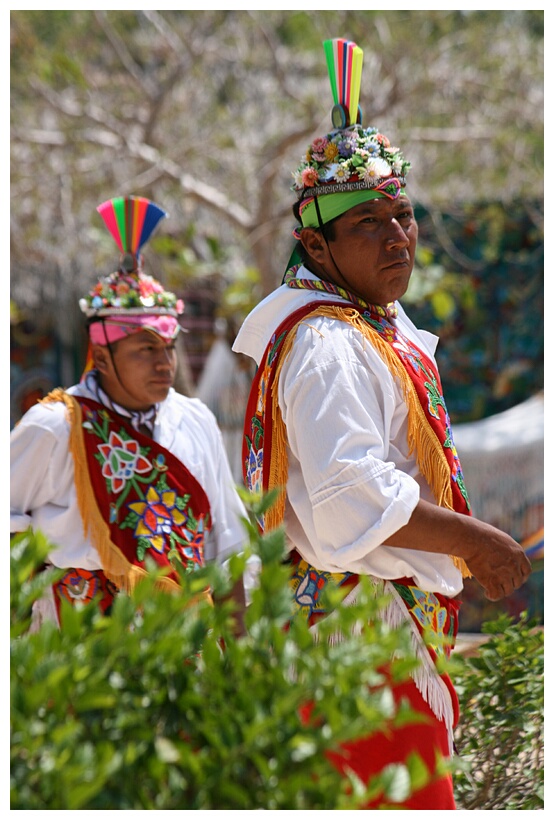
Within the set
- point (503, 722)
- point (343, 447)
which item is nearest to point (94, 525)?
point (503, 722)

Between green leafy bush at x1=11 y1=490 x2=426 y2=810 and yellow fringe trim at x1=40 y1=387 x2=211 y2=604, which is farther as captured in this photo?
yellow fringe trim at x1=40 y1=387 x2=211 y2=604

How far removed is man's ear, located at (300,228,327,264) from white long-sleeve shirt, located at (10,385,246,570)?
4.75ft

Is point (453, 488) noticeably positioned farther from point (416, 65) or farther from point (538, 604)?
point (416, 65)

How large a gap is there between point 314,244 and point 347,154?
0.23m

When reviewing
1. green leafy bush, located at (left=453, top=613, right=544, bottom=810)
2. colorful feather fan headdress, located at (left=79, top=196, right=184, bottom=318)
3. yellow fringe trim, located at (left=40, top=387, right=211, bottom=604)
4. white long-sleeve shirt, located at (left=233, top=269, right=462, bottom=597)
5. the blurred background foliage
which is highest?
the blurred background foliage

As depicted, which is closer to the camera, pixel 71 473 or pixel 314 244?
pixel 314 244

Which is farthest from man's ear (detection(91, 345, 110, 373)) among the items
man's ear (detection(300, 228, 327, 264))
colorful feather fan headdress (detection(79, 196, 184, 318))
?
man's ear (detection(300, 228, 327, 264))

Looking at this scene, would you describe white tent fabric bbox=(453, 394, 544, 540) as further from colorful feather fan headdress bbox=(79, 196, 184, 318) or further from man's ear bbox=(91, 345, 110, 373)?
man's ear bbox=(91, 345, 110, 373)

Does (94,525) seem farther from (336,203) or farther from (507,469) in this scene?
(507,469)

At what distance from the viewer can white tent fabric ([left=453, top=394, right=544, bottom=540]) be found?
7.62m

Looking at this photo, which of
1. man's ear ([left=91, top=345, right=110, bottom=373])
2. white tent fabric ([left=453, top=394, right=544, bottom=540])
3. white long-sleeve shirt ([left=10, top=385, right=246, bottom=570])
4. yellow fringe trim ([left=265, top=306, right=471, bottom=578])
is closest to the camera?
yellow fringe trim ([left=265, top=306, right=471, bottom=578])

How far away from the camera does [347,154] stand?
8.39 feet

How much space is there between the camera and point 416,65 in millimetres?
8023

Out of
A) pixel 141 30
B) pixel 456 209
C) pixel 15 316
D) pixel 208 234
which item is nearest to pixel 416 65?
pixel 456 209
